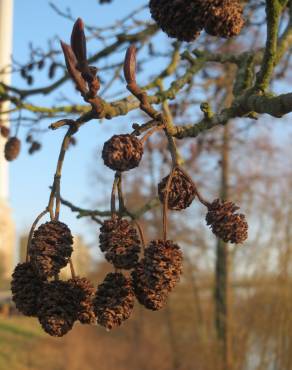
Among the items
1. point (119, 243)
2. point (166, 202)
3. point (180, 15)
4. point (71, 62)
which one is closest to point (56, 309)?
point (119, 243)

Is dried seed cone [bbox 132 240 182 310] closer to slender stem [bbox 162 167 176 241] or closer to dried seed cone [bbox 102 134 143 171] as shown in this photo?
slender stem [bbox 162 167 176 241]

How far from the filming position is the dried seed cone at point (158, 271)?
38.4 inches

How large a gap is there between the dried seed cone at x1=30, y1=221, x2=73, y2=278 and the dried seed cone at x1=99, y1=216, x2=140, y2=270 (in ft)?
0.24

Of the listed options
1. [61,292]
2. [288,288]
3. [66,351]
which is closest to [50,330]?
[61,292]

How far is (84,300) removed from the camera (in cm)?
108

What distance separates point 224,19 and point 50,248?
540 mm

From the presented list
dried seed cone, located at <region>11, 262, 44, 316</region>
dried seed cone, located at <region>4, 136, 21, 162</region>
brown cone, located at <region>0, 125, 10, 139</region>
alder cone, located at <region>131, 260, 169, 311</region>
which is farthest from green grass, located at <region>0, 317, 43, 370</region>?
alder cone, located at <region>131, 260, 169, 311</region>

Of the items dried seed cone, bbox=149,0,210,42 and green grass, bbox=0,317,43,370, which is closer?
dried seed cone, bbox=149,0,210,42

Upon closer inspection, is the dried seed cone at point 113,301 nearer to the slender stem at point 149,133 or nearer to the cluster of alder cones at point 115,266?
the cluster of alder cones at point 115,266

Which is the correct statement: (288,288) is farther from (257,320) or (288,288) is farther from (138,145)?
(138,145)

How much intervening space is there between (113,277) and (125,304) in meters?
0.06

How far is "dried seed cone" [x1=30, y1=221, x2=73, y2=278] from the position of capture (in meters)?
1.02

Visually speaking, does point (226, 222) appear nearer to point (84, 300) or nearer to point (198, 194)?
point (198, 194)

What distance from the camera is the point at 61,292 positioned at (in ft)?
3.40
